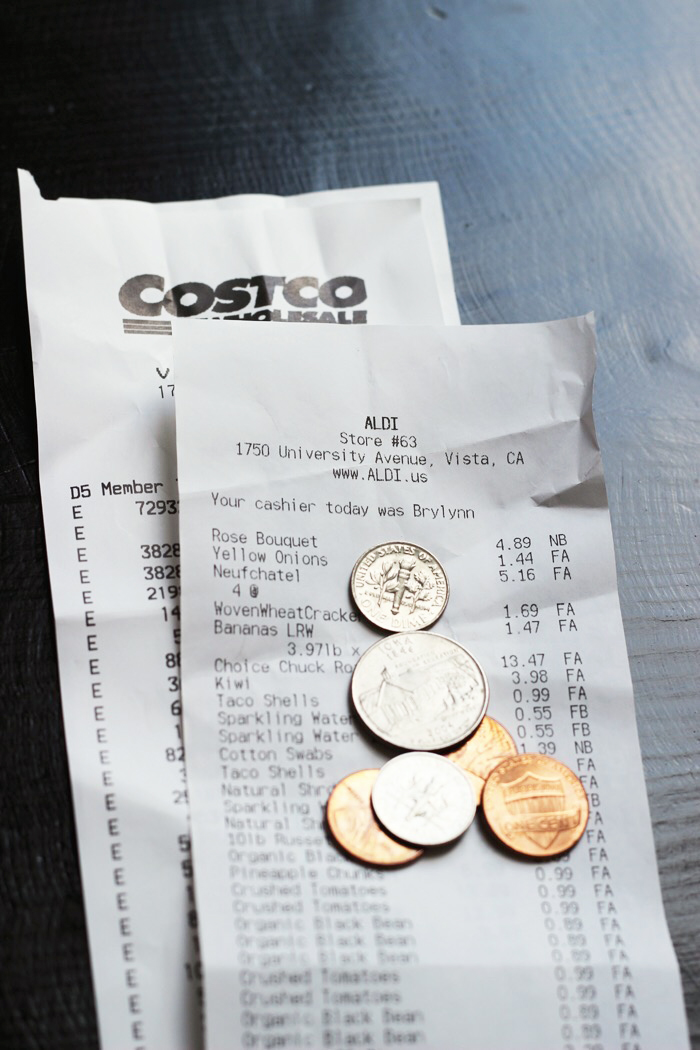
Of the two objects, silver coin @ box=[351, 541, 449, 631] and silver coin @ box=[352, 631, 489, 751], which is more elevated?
silver coin @ box=[351, 541, 449, 631]

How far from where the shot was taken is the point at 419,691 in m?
0.44

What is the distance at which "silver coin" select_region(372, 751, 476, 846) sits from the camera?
414mm

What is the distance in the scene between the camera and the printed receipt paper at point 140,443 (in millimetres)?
400

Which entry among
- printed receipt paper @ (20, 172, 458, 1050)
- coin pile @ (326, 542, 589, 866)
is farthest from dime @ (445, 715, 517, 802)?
printed receipt paper @ (20, 172, 458, 1050)

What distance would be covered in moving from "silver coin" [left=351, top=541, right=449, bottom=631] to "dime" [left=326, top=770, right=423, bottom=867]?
77 mm

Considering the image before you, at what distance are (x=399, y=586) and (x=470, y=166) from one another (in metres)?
0.30

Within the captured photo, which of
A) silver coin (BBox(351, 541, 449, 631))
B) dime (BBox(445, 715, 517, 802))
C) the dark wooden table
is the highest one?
the dark wooden table

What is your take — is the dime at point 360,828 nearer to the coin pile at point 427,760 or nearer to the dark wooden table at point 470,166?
the coin pile at point 427,760

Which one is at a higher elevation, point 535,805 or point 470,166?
point 470,166

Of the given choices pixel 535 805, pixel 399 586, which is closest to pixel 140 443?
pixel 399 586

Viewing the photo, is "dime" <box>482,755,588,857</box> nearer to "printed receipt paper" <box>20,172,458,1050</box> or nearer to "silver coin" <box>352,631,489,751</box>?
"silver coin" <box>352,631,489,751</box>

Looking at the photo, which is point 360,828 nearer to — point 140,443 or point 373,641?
point 373,641

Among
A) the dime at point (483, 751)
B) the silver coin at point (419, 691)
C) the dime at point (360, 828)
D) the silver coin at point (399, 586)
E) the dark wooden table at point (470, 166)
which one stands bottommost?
the dime at point (360, 828)

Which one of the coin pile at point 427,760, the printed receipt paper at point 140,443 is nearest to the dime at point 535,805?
the coin pile at point 427,760
